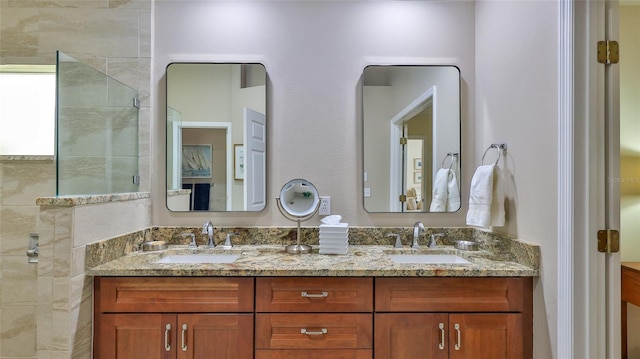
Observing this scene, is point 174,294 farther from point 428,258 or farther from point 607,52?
point 607,52

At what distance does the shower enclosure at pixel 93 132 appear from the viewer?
59.1 inches

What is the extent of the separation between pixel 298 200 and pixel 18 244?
1.63 metres

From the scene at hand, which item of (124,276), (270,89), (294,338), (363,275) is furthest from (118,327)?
(270,89)

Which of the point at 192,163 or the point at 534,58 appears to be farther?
the point at 192,163

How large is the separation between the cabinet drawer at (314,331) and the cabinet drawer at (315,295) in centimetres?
3

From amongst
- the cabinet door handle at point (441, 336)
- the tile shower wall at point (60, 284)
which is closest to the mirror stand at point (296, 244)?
the cabinet door handle at point (441, 336)

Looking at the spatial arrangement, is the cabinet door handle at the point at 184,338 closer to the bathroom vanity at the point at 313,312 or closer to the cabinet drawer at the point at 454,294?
the bathroom vanity at the point at 313,312

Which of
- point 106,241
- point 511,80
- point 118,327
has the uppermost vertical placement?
point 511,80

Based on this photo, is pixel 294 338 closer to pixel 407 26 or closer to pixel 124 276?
pixel 124 276

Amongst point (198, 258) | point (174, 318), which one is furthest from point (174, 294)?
point (198, 258)

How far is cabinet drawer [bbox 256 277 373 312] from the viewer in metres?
1.55

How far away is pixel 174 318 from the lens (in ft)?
5.06

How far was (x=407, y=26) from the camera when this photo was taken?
2.16 metres

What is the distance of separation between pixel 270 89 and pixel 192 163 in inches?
25.3
